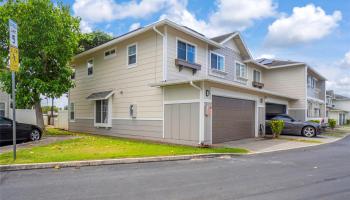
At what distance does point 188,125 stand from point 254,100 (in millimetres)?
5952

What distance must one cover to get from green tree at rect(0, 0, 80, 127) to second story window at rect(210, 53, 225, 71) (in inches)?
339

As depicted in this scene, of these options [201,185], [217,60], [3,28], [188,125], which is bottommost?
[201,185]

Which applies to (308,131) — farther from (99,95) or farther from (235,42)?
(99,95)

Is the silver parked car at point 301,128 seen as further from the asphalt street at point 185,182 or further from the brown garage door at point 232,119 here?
the asphalt street at point 185,182

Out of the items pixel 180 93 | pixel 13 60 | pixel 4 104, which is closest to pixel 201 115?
pixel 180 93

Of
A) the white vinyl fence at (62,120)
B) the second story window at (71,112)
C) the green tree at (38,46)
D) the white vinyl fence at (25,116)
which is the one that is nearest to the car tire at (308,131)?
the green tree at (38,46)

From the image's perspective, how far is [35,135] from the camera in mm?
13922

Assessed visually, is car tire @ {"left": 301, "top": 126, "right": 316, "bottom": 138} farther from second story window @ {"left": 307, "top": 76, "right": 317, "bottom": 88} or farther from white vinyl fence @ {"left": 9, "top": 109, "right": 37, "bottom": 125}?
white vinyl fence @ {"left": 9, "top": 109, "right": 37, "bottom": 125}

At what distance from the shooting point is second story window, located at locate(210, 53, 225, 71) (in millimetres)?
17484

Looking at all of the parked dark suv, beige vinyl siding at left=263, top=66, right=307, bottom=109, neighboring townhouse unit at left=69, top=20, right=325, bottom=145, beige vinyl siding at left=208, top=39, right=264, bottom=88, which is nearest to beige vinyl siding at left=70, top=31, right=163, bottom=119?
neighboring townhouse unit at left=69, top=20, right=325, bottom=145

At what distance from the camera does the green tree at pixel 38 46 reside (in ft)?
48.6

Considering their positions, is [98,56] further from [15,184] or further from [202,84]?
[15,184]

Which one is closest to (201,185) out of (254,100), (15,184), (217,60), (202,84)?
(15,184)

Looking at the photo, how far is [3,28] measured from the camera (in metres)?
15.1
